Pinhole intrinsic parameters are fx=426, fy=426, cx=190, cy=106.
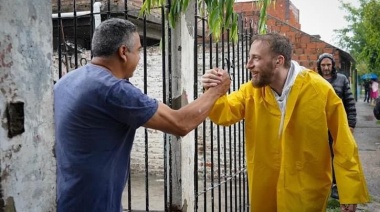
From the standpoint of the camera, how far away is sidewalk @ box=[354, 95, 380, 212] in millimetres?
5949

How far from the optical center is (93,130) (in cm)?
197

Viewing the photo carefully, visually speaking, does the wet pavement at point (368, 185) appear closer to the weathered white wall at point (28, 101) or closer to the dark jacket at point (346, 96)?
the dark jacket at point (346, 96)

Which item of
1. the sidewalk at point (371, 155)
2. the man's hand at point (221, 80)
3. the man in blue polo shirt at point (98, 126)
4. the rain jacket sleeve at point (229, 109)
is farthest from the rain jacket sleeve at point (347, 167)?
the sidewalk at point (371, 155)

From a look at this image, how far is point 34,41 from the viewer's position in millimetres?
1229

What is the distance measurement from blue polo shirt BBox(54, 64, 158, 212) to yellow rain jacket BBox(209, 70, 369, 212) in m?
1.10

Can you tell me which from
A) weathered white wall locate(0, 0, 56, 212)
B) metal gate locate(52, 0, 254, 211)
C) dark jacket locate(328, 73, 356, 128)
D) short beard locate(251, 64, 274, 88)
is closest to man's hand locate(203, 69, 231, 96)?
short beard locate(251, 64, 274, 88)

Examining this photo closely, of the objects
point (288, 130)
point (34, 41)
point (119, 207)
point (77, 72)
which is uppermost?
point (34, 41)

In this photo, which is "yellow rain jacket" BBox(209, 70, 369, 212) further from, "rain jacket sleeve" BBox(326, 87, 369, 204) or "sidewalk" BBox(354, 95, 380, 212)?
"sidewalk" BBox(354, 95, 380, 212)

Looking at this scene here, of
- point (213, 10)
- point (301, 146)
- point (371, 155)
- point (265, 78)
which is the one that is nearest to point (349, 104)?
point (301, 146)

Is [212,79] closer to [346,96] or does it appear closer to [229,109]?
[229,109]

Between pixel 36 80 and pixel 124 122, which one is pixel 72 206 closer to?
pixel 124 122

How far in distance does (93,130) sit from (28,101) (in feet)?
2.52

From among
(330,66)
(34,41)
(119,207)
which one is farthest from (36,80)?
(330,66)

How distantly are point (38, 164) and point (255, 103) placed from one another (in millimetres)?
2052
